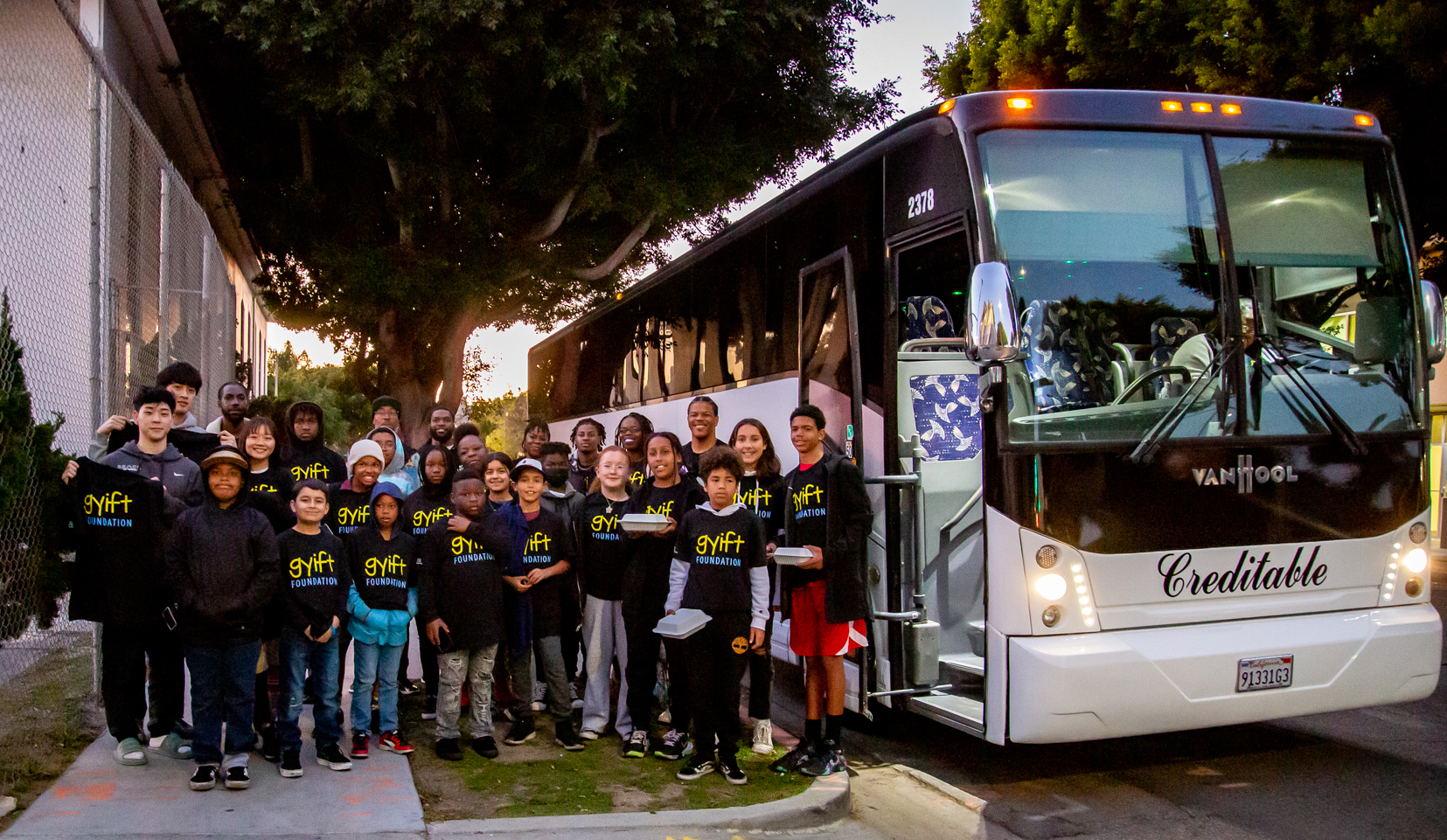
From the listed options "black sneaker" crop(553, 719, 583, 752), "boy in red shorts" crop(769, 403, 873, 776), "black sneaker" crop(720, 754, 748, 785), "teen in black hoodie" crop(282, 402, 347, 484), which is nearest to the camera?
"black sneaker" crop(720, 754, 748, 785)

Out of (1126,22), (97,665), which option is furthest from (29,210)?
(1126,22)

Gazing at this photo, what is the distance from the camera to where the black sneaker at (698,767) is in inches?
223

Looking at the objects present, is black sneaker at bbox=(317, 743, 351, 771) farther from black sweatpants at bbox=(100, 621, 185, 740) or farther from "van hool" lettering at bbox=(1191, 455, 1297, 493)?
"van hool" lettering at bbox=(1191, 455, 1297, 493)

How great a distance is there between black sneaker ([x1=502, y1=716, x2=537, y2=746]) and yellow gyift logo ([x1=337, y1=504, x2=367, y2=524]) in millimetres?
1416

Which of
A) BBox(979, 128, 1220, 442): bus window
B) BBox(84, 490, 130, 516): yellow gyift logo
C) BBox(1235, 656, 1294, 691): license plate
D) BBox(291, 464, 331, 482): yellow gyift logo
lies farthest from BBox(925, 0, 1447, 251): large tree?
BBox(84, 490, 130, 516): yellow gyift logo

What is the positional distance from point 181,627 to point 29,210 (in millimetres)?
2900

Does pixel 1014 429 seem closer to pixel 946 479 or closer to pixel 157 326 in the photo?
pixel 946 479

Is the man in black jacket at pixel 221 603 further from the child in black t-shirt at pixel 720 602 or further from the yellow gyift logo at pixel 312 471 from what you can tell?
the child in black t-shirt at pixel 720 602

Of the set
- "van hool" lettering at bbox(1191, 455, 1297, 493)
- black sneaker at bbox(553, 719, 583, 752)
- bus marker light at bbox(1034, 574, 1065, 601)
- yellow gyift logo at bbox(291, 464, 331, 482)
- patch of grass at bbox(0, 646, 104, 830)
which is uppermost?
yellow gyift logo at bbox(291, 464, 331, 482)

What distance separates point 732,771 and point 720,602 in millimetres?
819

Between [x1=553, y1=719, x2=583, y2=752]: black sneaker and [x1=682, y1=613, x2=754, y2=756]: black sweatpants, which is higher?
[x1=682, y1=613, x2=754, y2=756]: black sweatpants

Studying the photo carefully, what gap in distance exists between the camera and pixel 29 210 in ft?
21.4

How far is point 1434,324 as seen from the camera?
595 centimetres

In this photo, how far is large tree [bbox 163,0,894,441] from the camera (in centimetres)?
1291
